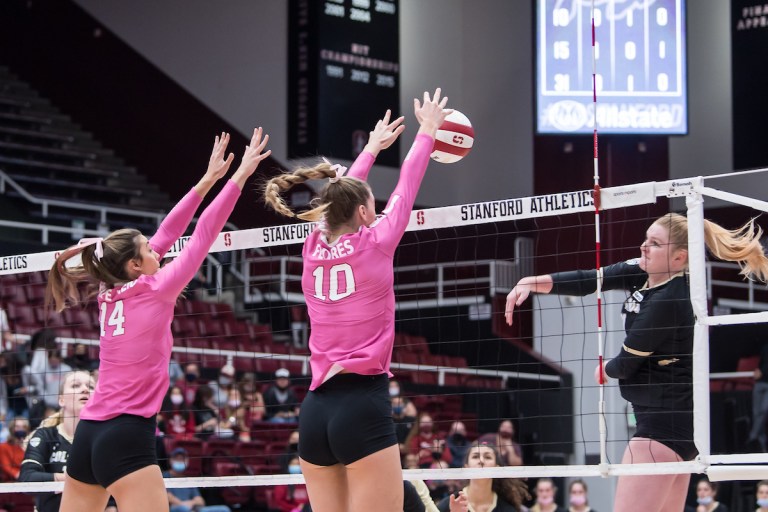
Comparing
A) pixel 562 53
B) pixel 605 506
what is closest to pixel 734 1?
pixel 562 53

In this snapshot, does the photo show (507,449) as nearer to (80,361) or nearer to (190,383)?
(190,383)

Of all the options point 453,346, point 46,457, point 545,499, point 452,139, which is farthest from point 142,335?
point 453,346

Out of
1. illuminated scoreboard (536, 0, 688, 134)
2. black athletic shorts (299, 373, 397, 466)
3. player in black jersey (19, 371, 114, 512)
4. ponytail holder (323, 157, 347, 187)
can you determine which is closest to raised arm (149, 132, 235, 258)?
ponytail holder (323, 157, 347, 187)

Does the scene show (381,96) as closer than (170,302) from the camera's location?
No

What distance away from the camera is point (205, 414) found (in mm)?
11570

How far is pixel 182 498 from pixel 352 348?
6.51 meters

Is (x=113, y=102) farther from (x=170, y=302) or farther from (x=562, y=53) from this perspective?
(x=170, y=302)

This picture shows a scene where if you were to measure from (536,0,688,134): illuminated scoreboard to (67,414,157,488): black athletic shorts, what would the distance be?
456 inches

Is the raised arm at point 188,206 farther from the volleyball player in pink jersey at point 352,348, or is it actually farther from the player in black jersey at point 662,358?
the player in black jersey at point 662,358

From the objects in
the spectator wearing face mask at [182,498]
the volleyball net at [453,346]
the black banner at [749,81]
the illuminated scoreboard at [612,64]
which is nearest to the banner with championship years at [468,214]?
the volleyball net at [453,346]

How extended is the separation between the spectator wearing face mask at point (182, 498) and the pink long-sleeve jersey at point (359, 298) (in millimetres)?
5789

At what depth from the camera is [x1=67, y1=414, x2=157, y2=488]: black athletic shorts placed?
15.2 ft

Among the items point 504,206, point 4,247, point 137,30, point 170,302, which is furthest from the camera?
point 137,30

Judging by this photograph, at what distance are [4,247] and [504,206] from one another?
950 centimetres
